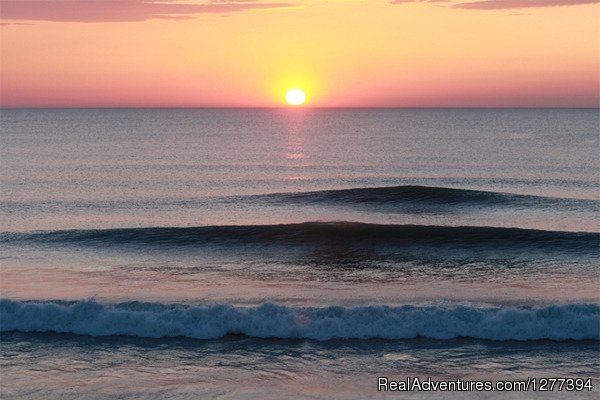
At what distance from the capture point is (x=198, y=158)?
2473 inches

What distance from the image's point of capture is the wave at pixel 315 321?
15.3 meters

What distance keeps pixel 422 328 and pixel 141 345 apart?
5.89 metres

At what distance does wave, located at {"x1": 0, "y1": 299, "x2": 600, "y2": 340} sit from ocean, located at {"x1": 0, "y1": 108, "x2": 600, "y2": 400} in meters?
0.04

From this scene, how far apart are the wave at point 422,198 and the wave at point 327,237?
7110mm

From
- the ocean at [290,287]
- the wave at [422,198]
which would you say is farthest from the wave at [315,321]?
the wave at [422,198]

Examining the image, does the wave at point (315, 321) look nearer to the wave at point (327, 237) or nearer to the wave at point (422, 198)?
the wave at point (327, 237)

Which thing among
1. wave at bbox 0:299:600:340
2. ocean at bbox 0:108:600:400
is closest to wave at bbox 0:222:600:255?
ocean at bbox 0:108:600:400

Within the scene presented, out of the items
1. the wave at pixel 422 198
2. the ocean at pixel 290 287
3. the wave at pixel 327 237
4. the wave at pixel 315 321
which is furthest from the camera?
the wave at pixel 422 198

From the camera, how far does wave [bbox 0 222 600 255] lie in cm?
A: 2514

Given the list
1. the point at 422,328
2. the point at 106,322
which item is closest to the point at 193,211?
the point at 106,322

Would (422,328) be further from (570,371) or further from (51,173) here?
(51,173)

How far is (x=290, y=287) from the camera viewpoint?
19.5 meters

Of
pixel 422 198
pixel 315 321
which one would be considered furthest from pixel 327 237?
pixel 315 321

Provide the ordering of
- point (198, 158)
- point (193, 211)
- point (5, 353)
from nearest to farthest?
point (5, 353) < point (193, 211) < point (198, 158)
